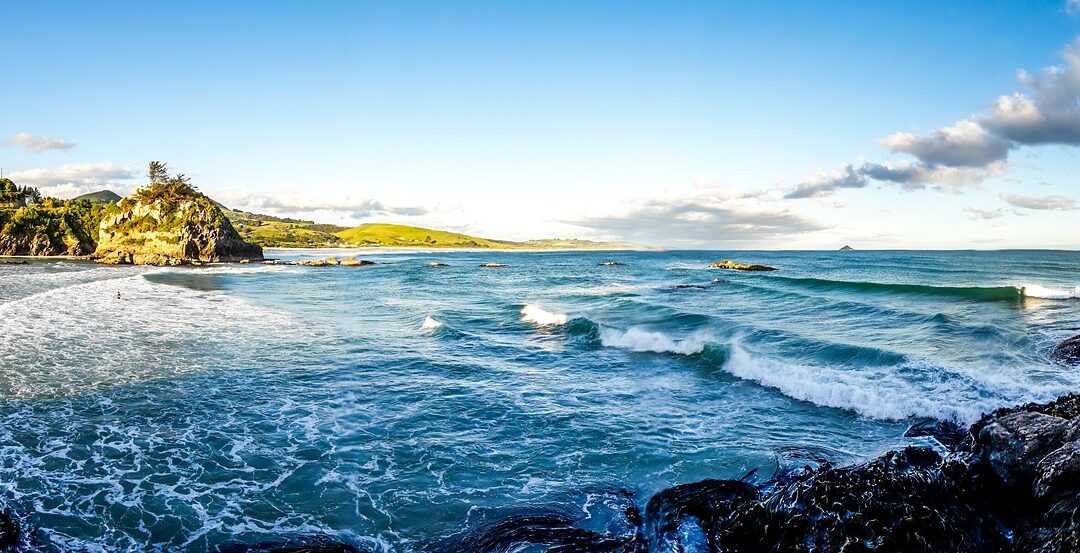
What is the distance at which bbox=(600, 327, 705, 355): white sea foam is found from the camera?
70.7 ft

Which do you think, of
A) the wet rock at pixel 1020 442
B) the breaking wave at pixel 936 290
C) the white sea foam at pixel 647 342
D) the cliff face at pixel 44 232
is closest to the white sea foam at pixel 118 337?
the white sea foam at pixel 647 342

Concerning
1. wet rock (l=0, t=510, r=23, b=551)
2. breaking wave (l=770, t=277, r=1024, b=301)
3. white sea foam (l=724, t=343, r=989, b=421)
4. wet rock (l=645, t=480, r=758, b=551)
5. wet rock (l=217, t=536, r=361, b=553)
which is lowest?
wet rock (l=217, t=536, r=361, b=553)

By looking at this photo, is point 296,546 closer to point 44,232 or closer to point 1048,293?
point 1048,293

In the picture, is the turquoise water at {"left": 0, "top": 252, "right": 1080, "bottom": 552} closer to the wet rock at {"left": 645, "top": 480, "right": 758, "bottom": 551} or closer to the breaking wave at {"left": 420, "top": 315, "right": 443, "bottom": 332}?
the breaking wave at {"left": 420, "top": 315, "right": 443, "bottom": 332}

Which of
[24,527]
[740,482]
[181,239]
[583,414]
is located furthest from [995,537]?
[181,239]

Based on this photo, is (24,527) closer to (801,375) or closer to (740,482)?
(740,482)

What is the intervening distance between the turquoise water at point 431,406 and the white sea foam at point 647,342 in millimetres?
135

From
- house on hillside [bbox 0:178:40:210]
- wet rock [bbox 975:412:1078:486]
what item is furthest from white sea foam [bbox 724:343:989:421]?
house on hillside [bbox 0:178:40:210]

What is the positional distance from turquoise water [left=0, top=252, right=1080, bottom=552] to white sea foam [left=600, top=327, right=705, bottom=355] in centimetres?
14

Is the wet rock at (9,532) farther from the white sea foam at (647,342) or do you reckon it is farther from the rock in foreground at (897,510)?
the white sea foam at (647,342)

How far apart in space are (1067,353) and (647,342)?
14.4 meters

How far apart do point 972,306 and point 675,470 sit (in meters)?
31.7

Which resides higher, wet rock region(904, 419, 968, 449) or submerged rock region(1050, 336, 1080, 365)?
submerged rock region(1050, 336, 1080, 365)

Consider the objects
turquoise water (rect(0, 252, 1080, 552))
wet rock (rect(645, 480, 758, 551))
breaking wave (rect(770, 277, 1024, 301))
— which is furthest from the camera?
breaking wave (rect(770, 277, 1024, 301))
